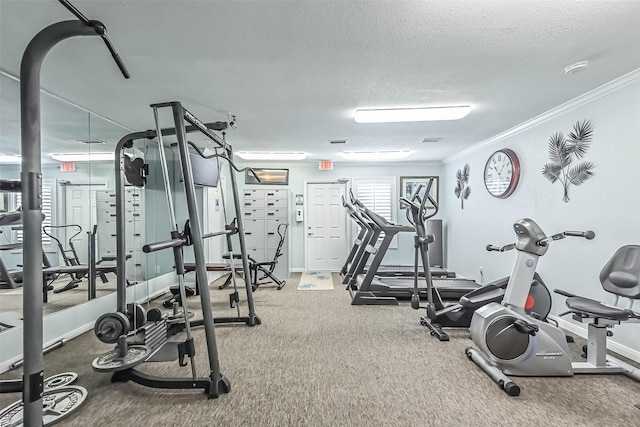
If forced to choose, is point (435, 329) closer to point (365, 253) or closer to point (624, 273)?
point (624, 273)

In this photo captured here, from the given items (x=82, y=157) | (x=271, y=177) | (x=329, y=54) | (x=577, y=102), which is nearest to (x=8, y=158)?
(x=82, y=157)

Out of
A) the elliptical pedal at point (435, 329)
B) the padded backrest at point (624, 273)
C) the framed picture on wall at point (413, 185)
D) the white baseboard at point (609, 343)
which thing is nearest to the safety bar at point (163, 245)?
the elliptical pedal at point (435, 329)

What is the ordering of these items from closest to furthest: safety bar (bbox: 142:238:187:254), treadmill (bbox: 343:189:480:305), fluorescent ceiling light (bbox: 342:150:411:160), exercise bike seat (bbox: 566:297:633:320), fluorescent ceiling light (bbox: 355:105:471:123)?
safety bar (bbox: 142:238:187:254), exercise bike seat (bbox: 566:297:633:320), fluorescent ceiling light (bbox: 355:105:471:123), treadmill (bbox: 343:189:480:305), fluorescent ceiling light (bbox: 342:150:411:160)

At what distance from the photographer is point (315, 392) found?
2264 millimetres

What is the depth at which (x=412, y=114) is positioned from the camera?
11.7 ft

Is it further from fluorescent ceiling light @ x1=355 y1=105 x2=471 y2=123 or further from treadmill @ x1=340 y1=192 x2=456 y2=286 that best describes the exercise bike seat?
treadmill @ x1=340 y1=192 x2=456 y2=286

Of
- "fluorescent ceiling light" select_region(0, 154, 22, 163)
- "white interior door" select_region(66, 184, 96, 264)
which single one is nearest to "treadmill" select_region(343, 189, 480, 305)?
"white interior door" select_region(66, 184, 96, 264)

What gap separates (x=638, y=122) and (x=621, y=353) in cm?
204

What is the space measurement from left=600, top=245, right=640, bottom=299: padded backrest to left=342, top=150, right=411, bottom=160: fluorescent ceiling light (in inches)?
144

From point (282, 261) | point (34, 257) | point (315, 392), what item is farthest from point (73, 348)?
point (282, 261)

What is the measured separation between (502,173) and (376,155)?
2280mm

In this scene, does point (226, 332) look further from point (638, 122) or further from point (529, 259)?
point (638, 122)

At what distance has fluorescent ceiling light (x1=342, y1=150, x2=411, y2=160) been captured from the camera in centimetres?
592

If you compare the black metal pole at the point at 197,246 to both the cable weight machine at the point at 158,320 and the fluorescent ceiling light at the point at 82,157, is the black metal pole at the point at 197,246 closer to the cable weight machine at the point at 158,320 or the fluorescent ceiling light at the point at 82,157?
the cable weight machine at the point at 158,320
